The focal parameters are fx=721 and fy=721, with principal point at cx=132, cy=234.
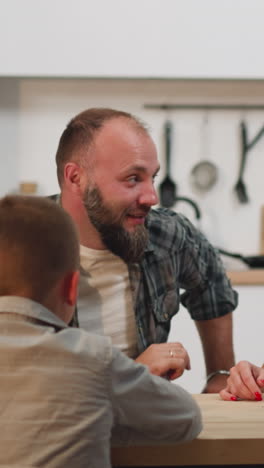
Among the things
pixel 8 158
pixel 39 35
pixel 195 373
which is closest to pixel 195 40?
pixel 39 35

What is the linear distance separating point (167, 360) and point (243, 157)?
6.73ft

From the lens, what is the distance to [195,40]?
3029mm

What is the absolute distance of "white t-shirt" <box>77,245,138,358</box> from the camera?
1.66 metres

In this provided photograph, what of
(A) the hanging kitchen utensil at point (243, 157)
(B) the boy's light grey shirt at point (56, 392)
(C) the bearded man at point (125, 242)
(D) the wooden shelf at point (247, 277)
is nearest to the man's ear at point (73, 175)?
(C) the bearded man at point (125, 242)

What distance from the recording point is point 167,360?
138 cm

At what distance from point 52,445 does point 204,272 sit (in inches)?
38.5

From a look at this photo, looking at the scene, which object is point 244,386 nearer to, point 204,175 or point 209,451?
point 209,451

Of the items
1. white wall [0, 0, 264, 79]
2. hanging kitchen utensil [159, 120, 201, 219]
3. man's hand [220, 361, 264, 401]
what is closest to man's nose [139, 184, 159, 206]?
man's hand [220, 361, 264, 401]

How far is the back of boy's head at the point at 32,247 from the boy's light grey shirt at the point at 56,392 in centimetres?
3

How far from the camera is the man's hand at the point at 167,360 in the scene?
1.37 m

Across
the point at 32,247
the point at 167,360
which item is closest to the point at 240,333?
the point at 167,360

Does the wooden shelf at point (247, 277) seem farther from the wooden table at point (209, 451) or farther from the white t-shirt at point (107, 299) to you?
the wooden table at point (209, 451)

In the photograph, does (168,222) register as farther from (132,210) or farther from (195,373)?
(195,373)

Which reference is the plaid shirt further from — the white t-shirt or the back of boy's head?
the back of boy's head
